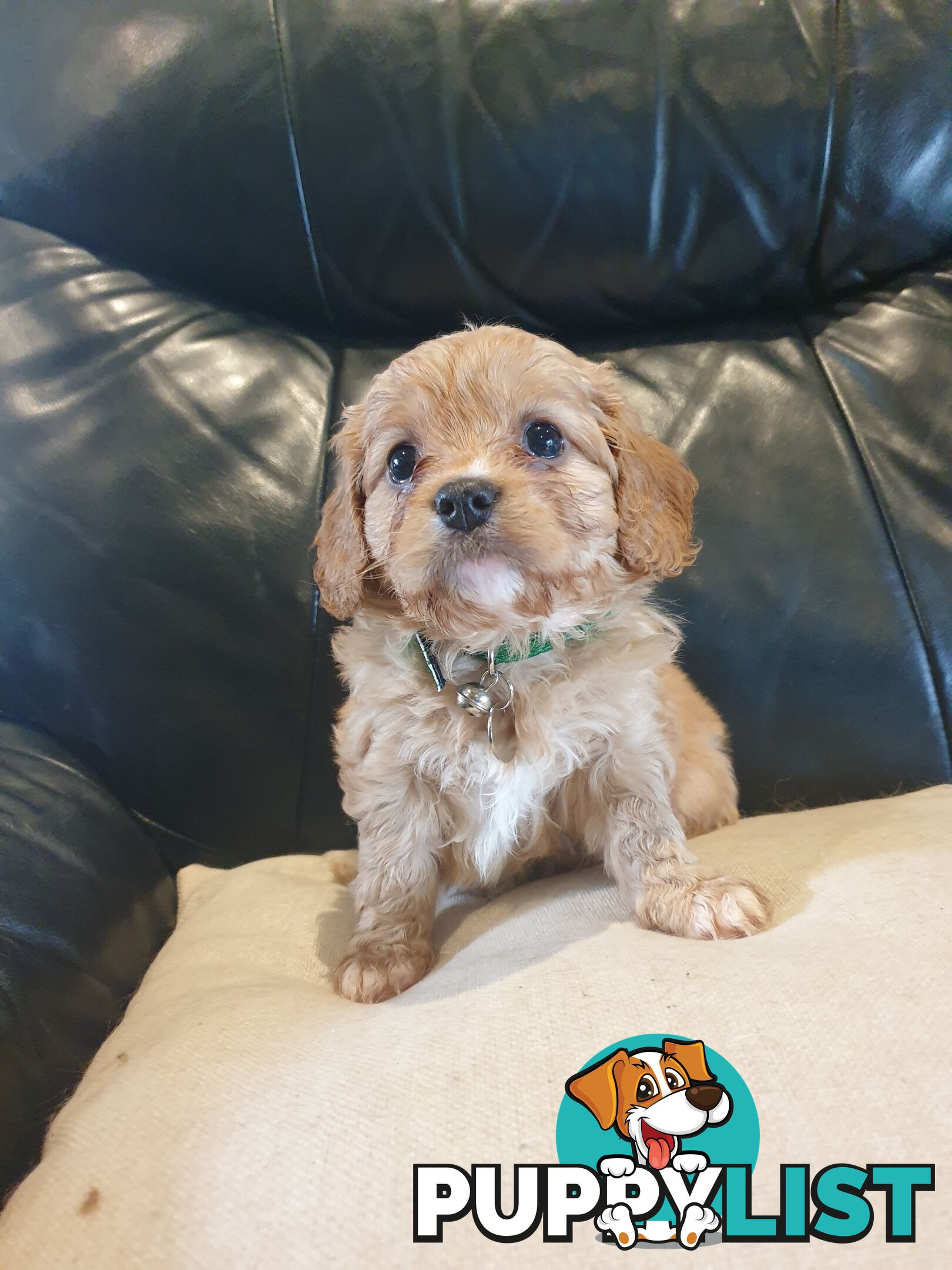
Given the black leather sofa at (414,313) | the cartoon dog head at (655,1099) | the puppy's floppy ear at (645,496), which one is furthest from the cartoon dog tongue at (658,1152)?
the black leather sofa at (414,313)

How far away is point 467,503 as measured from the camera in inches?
41.6

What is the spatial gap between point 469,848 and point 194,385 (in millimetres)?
1277

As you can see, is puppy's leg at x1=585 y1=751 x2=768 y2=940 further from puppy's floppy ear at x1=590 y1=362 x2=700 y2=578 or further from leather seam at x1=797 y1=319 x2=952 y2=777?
leather seam at x1=797 y1=319 x2=952 y2=777

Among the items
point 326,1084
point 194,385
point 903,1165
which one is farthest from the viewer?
point 194,385

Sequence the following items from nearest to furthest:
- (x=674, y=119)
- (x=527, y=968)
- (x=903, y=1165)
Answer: (x=903, y=1165)
(x=527, y=968)
(x=674, y=119)

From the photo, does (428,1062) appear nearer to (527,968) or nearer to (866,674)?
(527,968)

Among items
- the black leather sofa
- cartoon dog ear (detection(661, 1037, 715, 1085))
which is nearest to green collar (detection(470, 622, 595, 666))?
the black leather sofa

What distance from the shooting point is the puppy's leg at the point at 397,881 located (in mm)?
1222

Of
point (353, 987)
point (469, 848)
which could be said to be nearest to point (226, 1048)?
point (353, 987)

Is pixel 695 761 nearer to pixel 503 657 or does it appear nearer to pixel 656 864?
pixel 656 864

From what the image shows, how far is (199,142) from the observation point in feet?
5.33

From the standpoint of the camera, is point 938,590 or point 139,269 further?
point 139,269

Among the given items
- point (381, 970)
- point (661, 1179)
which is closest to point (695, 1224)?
point (661, 1179)

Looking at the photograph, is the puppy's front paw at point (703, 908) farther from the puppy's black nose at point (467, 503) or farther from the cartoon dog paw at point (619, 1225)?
the puppy's black nose at point (467, 503)
